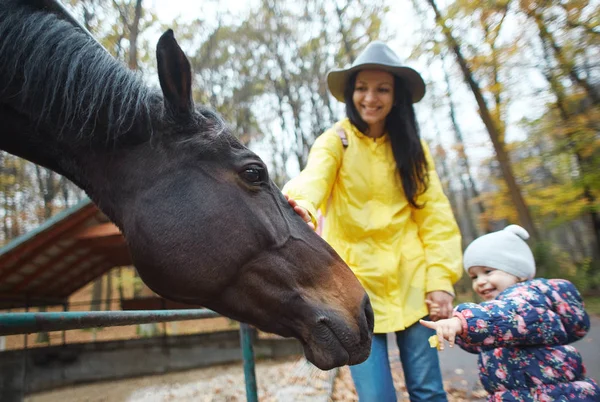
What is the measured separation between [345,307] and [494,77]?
9.93 m

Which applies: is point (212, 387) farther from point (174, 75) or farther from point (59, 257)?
point (174, 75)

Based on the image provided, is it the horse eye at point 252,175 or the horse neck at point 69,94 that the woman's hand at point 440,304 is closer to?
the horse eye at point 252,175

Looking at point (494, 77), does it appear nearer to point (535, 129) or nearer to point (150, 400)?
point (535, 129)

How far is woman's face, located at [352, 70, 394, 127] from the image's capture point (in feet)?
6.89

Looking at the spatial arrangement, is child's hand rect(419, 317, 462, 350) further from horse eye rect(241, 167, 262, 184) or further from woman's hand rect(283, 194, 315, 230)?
horse eye rect(241, 167, 262, 184)

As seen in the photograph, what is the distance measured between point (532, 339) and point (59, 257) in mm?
7821

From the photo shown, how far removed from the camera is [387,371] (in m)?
1.79

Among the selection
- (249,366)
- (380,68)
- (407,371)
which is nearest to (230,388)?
(249,366)

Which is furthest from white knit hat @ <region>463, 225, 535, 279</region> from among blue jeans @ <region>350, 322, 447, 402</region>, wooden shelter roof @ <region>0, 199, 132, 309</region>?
wooden shelter roof @ <region>0, 199, 132, 309</region>

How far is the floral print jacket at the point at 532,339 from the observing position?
166 centimetres

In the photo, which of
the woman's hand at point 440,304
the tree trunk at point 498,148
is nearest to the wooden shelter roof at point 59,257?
the woman's hand at point 440,304

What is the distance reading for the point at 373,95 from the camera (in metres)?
2.10

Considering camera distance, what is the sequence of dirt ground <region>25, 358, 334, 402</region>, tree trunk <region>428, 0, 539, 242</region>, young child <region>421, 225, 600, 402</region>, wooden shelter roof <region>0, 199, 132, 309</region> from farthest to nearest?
tree trunk <region>428, 0, 539, 242</region>
wooden shelter roof <region>0, 199, 132, 309</region>
dirt ground <region>25, 358, 334, 402</region>
young child <region>421, 225, 600, 402</region>

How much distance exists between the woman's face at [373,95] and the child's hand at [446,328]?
1.09 metres
